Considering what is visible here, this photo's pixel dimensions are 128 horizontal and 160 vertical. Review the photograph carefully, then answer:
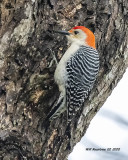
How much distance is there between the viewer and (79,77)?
12.4 feet

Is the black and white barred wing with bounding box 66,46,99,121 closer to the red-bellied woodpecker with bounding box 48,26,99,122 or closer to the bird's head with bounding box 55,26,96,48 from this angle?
the red-bellied woodpecker with bounding box 48,26,99,122

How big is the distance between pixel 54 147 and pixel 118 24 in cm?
152

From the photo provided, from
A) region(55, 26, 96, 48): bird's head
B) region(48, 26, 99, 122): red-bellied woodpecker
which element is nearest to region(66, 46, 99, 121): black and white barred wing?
region(48, 26, 99, 122): red-bellied woodpecker

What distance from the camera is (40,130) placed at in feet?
10.9

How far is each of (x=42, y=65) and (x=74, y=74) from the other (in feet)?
1.79

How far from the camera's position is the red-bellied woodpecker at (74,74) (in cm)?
357

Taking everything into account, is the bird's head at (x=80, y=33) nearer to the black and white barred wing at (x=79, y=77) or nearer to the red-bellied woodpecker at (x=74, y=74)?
the red-bellied woodpecker at (x=74, y=74)

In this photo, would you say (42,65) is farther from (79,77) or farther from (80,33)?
(80,33)

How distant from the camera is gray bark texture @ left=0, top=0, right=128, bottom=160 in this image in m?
3.18

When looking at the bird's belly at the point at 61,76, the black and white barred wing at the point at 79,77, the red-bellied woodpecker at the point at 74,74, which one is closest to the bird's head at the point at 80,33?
the red-bellied woodpecker at the point at 74,74

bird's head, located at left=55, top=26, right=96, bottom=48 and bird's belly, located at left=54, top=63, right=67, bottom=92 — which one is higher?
bird's head, located at left=55, top=26, right=96, bottom=48

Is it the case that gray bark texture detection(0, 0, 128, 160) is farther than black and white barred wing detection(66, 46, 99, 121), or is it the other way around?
black and white barred wing detection(66, 46, 99, 121)

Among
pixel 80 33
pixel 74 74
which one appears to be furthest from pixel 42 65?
pixel 80 33

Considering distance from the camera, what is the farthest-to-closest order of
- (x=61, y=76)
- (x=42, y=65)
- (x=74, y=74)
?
(x=74, y=74), (x=61, y=76), (x=42, y=65)
